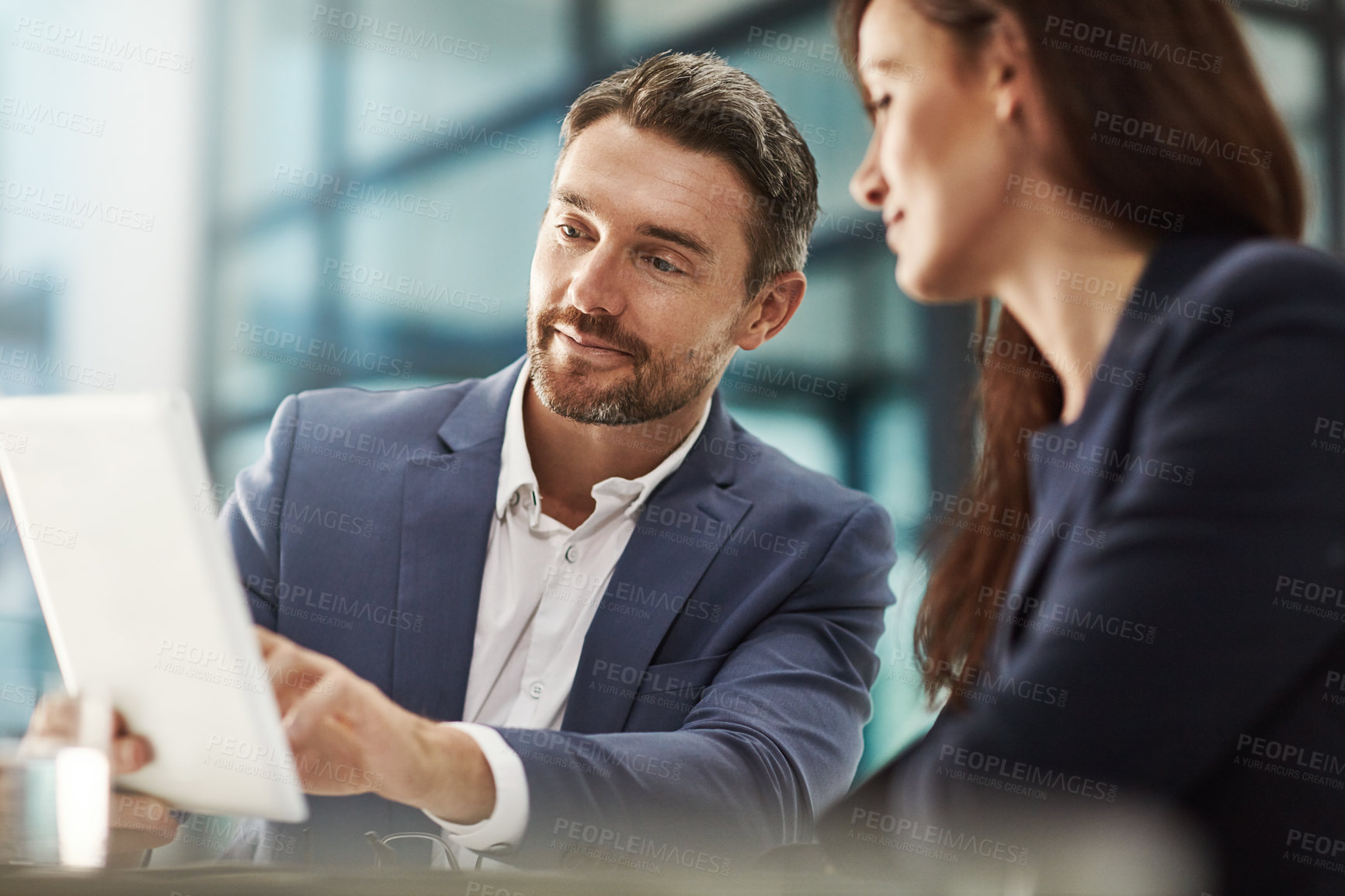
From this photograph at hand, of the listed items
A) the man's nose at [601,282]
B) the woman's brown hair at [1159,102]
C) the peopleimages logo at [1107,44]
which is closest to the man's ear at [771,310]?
the man's nose at [601,282]

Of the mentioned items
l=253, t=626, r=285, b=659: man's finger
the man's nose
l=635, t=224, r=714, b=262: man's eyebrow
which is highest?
l=635, t=224, r=714, b=262: man's eyebrow

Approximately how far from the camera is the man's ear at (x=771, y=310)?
67.6 inches

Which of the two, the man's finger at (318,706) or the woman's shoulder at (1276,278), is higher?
the woman's shoulder at (1276,278)

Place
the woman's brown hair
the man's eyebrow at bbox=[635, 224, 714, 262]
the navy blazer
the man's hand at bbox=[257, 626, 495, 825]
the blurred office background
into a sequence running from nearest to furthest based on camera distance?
the man's hand at bbox=[257, 626, 495, 825], the navy blazer, the woman's brown hair, the man's eyebrow at bbox=[635, 224, 714, 262], the blurred office background

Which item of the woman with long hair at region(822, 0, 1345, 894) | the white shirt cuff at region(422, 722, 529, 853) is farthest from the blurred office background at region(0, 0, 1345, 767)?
the white shirt cuff at region(422, 722, 529, 853)

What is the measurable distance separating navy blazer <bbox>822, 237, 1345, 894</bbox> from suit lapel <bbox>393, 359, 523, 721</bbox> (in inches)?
30.0

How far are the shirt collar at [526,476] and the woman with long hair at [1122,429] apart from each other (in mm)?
434

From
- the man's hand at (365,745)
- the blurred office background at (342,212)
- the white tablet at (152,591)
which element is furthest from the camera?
the blurred office background at (342,212)

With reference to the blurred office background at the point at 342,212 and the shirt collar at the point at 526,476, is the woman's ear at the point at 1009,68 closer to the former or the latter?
the blurred office background at the point at 342,212

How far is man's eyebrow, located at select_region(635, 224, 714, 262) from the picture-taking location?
1.60m

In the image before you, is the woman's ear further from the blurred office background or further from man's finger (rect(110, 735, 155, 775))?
man's finger (rect(110, 735, 155, 775))

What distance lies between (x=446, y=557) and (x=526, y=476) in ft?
0.55

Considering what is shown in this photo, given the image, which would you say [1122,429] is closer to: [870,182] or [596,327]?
[870,182]

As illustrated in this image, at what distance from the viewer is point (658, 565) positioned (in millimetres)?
1578
